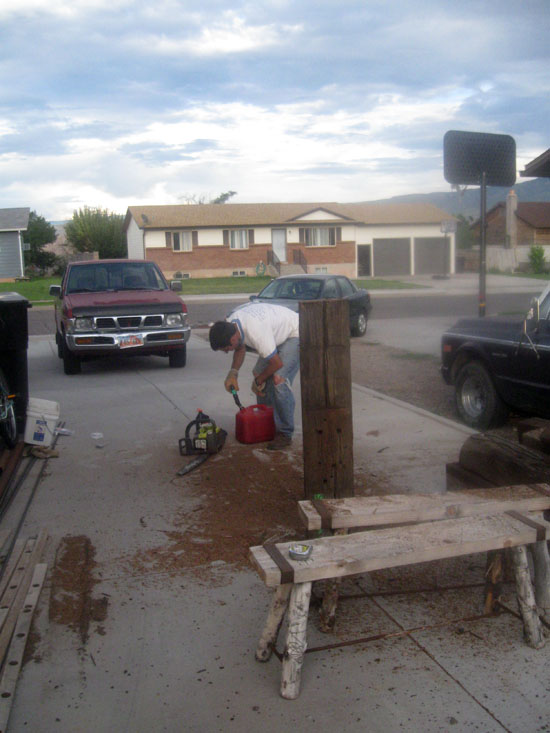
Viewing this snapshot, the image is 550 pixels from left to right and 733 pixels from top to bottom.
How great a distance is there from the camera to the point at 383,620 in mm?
3855

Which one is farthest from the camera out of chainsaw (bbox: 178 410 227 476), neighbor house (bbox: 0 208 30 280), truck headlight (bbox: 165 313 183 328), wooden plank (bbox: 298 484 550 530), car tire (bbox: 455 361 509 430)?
neighbor house (bbox: 0 208 30 280)

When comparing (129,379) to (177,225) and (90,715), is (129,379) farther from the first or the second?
(177,225)

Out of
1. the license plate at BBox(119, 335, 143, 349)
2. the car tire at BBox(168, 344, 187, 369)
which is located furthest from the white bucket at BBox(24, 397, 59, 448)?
the car tire at BBox(168, 344, 187, 369)

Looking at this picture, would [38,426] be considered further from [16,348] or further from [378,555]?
[378,555]

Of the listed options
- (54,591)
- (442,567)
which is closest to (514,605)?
(442,567)

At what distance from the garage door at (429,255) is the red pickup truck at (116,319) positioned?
124 ft

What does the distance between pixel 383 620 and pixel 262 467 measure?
9.06 feet

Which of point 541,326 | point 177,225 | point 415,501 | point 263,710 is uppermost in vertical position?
point 177,225

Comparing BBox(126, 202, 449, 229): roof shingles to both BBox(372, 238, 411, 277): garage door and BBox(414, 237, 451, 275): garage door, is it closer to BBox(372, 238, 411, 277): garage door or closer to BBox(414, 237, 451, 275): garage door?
BBox(414, 237, 451, 275): garage door

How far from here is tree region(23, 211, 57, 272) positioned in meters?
49.0

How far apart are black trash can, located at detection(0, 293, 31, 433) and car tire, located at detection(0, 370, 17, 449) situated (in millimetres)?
248

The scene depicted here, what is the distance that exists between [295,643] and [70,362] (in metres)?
9.20

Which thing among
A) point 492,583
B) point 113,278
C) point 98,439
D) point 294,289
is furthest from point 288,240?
point 492,583

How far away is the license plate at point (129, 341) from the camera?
38.0 feet
